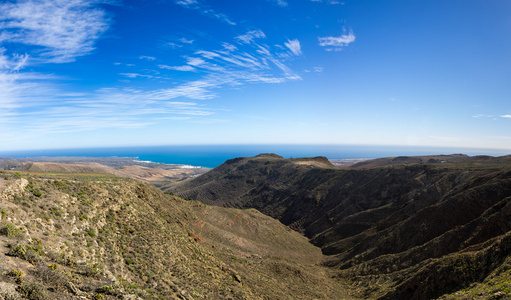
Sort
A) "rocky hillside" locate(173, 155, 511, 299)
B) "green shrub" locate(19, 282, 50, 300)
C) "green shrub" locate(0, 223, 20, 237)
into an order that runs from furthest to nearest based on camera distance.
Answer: "rocky hillside" locate(173, 155, 511, 299), "green shrub" locate(0, 223, 20, 237), "green shrub" locate(19, 282, 50, 300)

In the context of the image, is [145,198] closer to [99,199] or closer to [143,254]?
[99,199]

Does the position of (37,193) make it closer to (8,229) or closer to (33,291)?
(8,229)

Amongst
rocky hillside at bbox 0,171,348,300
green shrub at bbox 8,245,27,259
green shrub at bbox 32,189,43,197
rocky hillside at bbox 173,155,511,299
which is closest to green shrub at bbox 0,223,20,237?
rocky hillside at bbox 0,171,348,300

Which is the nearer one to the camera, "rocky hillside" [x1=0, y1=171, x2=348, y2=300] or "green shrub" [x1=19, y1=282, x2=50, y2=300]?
"green shrub" [x1=19, y1=282, x2=50, y2=300]

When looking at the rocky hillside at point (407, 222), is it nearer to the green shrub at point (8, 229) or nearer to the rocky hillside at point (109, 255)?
the rocky hillside at point (109, 255)

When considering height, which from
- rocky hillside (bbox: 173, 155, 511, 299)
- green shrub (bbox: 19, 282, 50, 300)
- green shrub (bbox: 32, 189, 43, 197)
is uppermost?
green shrub (bbox: 32, 189, 43, 197)

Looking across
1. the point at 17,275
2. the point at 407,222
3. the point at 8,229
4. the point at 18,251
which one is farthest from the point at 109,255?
the point at 407,222

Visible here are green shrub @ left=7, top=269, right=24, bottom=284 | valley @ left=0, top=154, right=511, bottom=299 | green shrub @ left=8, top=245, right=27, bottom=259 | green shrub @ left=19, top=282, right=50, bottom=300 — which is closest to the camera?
green shrub @ left=19, top=282, right=50, bottom=300

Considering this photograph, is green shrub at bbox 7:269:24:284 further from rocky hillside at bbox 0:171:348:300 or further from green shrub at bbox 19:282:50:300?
green shrub at bbox 19:282:50:300
